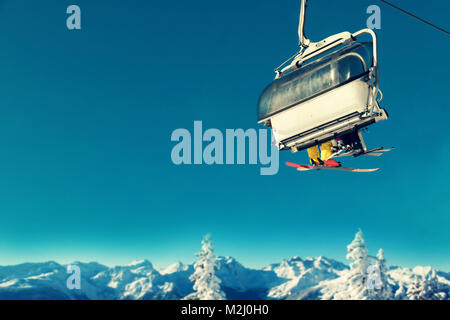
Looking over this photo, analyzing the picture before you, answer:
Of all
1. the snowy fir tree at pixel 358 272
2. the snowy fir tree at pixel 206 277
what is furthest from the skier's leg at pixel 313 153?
the snowy fir tree at pixel 358 272

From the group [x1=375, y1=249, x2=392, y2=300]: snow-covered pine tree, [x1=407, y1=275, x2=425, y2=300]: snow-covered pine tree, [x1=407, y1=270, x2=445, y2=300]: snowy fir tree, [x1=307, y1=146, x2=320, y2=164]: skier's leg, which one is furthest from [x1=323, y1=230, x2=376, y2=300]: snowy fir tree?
[x1=307, y1=146, x2=320, y2=164]: skier's leg

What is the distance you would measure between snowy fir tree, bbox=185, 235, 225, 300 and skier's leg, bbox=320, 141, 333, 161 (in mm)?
35431

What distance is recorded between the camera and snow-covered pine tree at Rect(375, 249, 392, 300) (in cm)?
4144

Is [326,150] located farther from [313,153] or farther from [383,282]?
[383,282]

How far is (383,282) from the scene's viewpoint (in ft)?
139

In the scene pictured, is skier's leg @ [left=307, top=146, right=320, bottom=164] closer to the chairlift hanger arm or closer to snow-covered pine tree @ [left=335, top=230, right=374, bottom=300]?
the chairlift hanger arm

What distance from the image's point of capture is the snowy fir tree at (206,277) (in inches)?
1650

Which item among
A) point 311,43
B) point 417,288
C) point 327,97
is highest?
point 311,43

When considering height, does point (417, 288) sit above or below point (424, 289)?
below

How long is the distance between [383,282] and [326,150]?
39.1m

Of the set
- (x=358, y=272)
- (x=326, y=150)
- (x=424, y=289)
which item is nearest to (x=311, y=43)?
(x=326, y=150)
